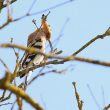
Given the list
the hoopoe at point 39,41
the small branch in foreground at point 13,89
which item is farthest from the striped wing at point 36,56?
the small branch in foreground at point 13,89

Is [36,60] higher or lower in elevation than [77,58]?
lower

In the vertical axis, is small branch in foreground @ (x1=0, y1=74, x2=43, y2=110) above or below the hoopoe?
above

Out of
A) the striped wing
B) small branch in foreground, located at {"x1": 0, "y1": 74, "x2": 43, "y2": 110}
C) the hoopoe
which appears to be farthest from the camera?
the striped wing

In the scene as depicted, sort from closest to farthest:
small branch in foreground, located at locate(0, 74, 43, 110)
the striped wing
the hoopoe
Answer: small branch in foreground, located at locate(0, 74, 43, 110), the hoopoe, the striped wing

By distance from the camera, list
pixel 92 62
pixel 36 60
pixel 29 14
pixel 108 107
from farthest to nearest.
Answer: pixel 36 60 < pixel 108 107 < pixel 29 14 < pixel 92 62

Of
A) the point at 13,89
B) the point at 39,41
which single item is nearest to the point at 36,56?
the point at 39,41

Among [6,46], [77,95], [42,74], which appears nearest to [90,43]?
[77,95]

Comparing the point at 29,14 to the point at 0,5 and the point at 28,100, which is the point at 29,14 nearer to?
the point at 28,100

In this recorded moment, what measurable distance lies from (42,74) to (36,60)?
3.32 m

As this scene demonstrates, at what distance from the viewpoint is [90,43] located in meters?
4.12

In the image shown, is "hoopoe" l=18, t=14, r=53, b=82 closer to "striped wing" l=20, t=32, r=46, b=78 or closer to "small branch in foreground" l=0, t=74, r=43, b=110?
"striped wing" l=20, t=32, r=46, b=78

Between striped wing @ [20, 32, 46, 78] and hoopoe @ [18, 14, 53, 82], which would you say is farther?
striped wing @ [20, 32, 46, 78]

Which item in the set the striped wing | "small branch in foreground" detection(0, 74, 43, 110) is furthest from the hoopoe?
"small branch in foreground" detection(0, 74, 43, 110)

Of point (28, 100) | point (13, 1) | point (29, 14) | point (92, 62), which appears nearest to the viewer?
point (28, 100)
